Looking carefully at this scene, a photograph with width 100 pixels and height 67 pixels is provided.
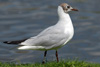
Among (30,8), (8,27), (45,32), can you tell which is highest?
(30,8)

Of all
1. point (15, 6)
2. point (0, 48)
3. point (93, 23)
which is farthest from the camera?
point (15, 6)

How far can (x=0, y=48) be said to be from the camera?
18.2 meters

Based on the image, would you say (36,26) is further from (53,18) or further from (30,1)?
(30,1)

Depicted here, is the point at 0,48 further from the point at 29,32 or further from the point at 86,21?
the point at 86,21

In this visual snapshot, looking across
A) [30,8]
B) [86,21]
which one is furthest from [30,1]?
[86,21]

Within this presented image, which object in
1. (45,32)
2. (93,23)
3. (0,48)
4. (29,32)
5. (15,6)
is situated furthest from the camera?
(15,6)

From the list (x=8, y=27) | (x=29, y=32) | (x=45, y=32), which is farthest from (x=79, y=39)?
(x=45, y=32)

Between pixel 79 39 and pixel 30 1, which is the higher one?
pixel 30 1

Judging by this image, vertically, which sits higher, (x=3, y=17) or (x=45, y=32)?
(x=3, y=17)

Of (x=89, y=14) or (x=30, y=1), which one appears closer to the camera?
(x=89, y=14)

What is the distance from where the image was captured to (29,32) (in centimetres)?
1973

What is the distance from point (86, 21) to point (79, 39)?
235 centimetres

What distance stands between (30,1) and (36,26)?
3979 mm

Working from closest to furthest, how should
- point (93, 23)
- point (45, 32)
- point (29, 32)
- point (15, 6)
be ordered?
point (45, 32) → point (29, 32) → point (93, 23) → point (15, 6)
